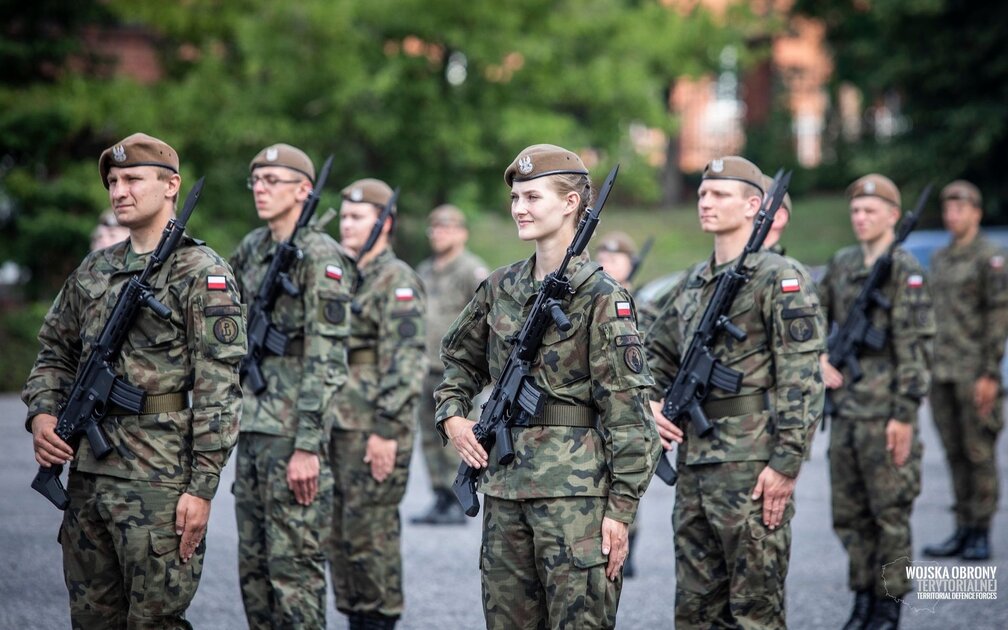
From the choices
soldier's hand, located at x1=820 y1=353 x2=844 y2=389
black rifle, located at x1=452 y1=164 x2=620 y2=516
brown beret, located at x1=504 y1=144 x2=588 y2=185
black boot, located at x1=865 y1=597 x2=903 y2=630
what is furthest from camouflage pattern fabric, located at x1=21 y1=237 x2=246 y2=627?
black boot, located at x1=865 y1=597 x2=903 y2=630

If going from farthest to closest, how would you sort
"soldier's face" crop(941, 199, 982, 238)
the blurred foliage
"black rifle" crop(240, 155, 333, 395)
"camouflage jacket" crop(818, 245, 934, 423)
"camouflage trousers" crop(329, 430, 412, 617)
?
the blurred foliage < "soldier's face" crop(941, 199, 982, 238) < "camouflage jacket" crop(818, 245, 934, 423) < "camouflage trousers" crop(329, 430, 412, 617) < "black rifle" crop(240, 155, 333, 395)

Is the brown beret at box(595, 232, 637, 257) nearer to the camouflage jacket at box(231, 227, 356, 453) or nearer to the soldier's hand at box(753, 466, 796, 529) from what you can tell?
the camouflage jacket at box(231, 227, 356, 453)

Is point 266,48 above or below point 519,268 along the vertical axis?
above

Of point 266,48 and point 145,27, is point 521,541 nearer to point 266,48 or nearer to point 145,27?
point 266,48

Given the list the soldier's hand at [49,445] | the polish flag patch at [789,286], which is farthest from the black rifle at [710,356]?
the soldier's hand at [49,445]

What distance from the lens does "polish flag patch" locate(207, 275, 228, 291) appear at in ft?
15.7

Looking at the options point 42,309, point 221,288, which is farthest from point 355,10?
point 221,288

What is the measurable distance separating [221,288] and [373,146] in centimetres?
1701

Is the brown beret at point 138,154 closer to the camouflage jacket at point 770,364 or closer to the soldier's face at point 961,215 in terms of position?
the camouflage jacket at point 770,364

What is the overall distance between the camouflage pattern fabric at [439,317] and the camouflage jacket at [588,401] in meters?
5.45

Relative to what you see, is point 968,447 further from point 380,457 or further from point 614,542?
point 614,542

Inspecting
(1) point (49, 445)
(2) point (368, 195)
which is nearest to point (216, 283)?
(1) point (49, 445)

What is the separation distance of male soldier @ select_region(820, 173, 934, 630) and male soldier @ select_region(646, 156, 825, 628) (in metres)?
1.44

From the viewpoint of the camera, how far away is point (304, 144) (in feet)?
68.5
